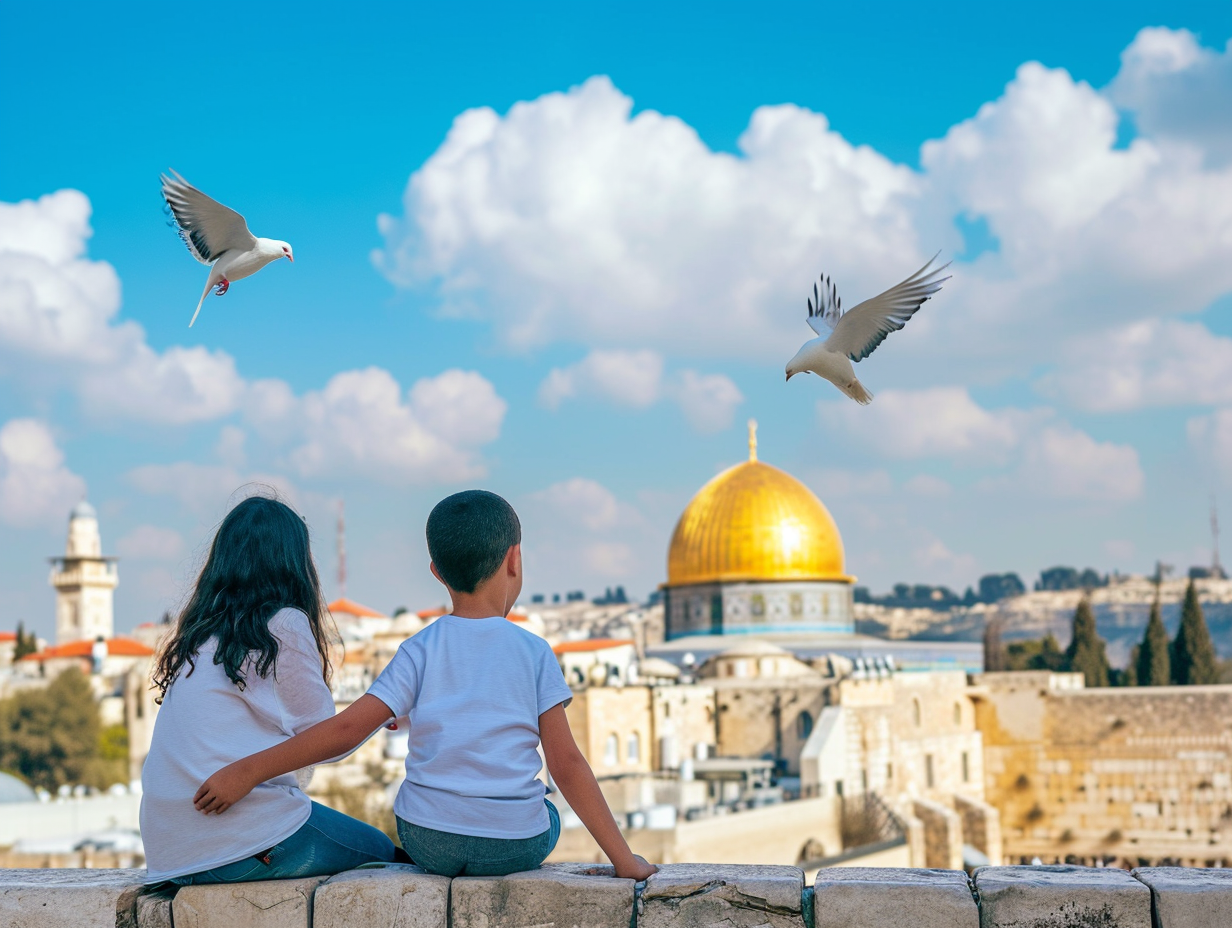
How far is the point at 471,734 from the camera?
2803mm

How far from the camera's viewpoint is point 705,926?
2.78 metres

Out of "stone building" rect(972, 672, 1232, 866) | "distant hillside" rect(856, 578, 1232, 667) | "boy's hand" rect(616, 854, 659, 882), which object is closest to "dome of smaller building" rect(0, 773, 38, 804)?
"stone building" rect(972, 672, 1232, 866)

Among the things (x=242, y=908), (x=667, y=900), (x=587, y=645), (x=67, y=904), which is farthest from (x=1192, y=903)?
(x=587, y=645)

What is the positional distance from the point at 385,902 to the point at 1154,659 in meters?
38.4

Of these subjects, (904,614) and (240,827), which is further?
(904,614)

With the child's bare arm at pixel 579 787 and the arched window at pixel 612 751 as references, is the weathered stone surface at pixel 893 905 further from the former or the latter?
the arched window at pixel 612 751

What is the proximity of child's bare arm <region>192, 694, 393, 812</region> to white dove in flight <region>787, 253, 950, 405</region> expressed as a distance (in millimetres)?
1310

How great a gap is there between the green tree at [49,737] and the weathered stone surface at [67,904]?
3519 cm

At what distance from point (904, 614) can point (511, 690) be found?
10918 cm

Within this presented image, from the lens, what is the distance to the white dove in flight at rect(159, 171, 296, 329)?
3500 millimetres

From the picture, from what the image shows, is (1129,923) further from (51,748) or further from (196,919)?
(51,748)

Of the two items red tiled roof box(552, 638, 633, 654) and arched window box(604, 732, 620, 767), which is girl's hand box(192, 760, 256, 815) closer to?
arched window box(604, 732, 620, 767)

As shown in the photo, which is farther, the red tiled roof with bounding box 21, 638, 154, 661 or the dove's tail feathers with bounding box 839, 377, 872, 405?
the red tiled roof with bounding box 21, 638, 154, 661

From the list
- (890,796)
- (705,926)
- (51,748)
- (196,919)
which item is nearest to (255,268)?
(196,919)
